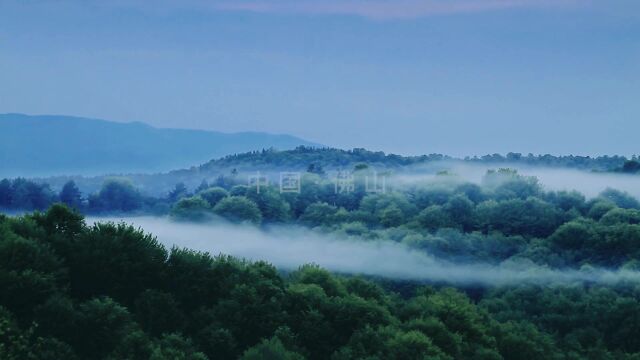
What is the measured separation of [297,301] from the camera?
55406 millimetres

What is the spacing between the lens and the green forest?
4325 cm

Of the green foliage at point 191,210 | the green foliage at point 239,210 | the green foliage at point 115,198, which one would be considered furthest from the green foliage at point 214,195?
the green foliage at point 191,210

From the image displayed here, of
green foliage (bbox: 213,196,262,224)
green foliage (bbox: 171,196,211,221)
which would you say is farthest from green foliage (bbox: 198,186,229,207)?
green foliage (bbox: 171,196,211,221)

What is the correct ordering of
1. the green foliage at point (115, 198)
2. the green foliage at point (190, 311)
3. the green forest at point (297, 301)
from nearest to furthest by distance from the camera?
the green foliage at point (190, 311) < the green forest at point (297, 301) < the green foliage at point (115, 198)

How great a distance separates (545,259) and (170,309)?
66.6m

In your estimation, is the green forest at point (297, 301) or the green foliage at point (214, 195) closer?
the green forest at point (297, 301)

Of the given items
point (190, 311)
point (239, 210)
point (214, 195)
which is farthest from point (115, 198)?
point (190, 311)

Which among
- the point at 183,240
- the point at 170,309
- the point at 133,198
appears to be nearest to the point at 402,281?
the point at 183,240

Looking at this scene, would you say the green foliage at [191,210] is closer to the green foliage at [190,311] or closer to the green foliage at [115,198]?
the green foliage at [115,198]

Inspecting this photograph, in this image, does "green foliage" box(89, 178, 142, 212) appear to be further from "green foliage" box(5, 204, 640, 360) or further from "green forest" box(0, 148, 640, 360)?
"green foliage" box(5, 204, 640, 360)

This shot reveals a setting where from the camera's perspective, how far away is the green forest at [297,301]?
43250 millimetres

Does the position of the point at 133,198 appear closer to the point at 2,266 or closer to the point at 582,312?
the point at 582,312

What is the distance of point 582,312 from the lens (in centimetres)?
8350

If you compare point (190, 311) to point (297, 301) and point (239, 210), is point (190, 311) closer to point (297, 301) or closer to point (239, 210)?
point (297, 301)
